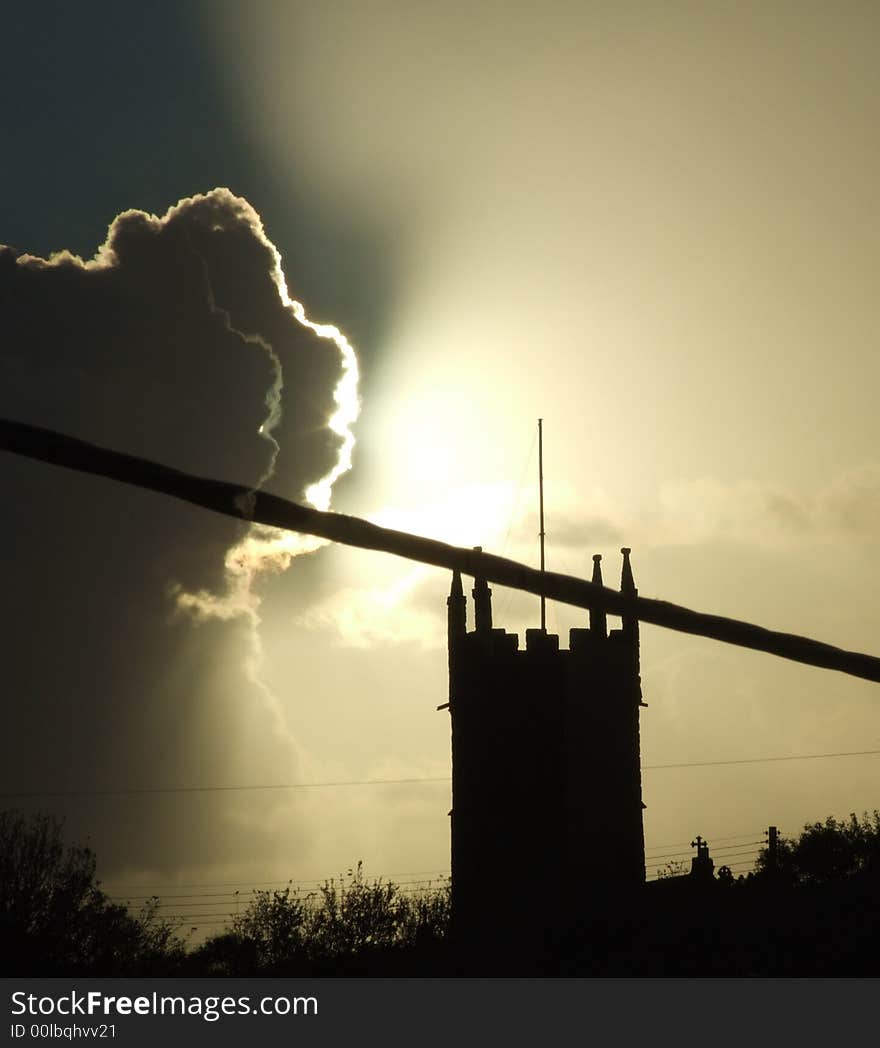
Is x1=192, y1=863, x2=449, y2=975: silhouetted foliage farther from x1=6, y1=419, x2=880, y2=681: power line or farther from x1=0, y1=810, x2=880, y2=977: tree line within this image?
x1=6, y1=419, x2=880, y2=681: power line

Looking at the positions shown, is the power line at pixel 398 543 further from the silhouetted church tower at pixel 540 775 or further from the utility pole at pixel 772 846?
the utility pole at pixel 772 846

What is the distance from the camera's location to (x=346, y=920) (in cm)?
7656

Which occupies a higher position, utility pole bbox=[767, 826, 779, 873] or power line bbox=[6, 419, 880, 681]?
utility pole bbox=[767, 826, 779, 873]

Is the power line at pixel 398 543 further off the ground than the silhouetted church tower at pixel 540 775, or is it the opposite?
the silhouetted church tower at pixel 540 775

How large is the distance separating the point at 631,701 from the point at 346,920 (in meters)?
26.2

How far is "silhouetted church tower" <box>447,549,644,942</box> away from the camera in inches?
2126

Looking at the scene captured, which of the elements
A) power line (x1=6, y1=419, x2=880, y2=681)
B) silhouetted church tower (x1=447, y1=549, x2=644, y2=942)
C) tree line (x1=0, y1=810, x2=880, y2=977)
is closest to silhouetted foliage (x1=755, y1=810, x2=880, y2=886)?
tree line (x1=0, y1=810, x2=880, y2=977)

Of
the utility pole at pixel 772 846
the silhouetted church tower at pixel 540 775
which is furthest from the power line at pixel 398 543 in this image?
the utility pole at pixel 772 846

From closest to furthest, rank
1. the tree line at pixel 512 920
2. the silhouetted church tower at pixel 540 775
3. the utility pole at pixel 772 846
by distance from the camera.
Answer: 1. the tree line at pixel 512 920
2. the silhouetted church tower at pixel 540 775
3. the utility pole at pixel 772 846

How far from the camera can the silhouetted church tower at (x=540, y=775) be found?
54.0m
